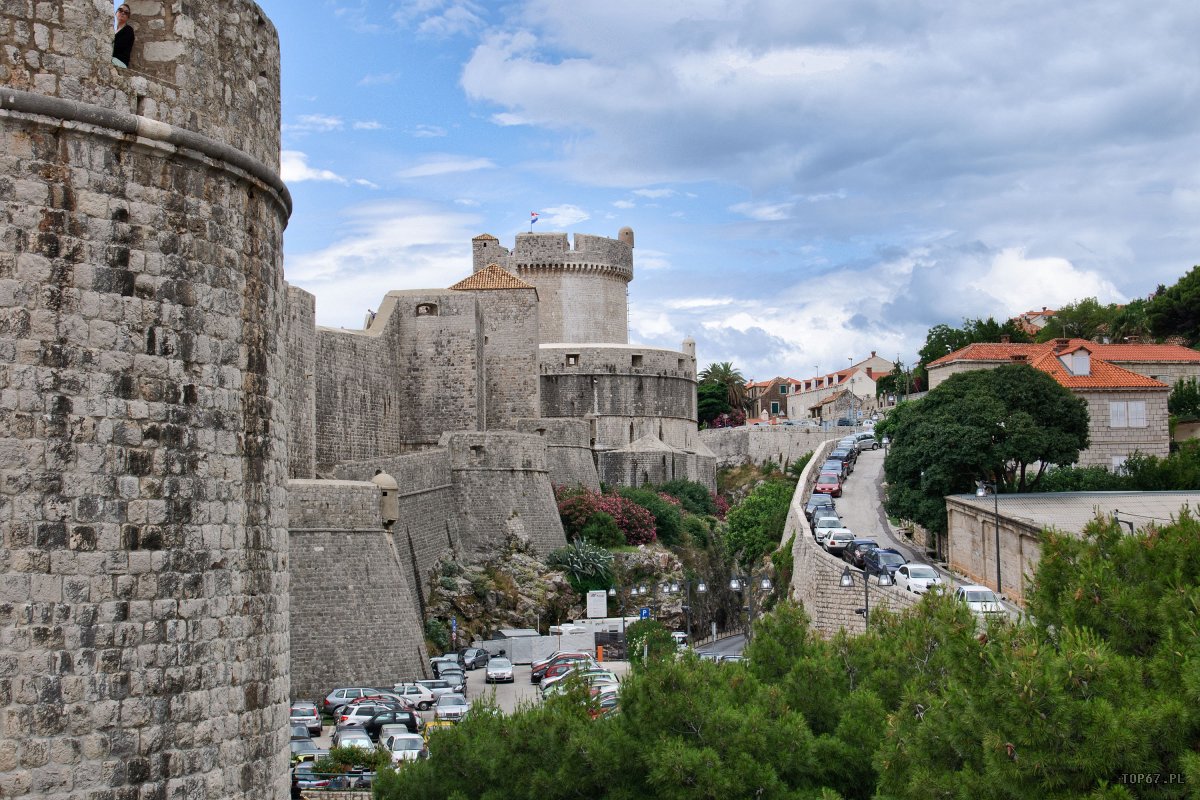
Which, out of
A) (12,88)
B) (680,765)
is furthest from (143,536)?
(680,765)

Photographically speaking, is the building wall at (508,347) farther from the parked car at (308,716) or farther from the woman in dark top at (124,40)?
the woman in dark top at (124,40)

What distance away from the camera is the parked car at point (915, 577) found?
2812 cm

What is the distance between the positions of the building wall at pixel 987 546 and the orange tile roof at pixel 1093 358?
11.6 meters

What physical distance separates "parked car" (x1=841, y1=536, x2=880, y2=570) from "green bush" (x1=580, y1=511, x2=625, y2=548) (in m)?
11.2

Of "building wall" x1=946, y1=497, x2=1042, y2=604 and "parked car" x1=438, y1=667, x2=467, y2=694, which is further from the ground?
"building wall" x1=946, y1=497, x2=1042, y2=604

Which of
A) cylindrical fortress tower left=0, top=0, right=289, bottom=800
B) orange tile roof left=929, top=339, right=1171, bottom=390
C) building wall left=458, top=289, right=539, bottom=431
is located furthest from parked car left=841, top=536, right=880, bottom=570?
cylindrical fortress tower left=0, top=0, right=289, bottom=800

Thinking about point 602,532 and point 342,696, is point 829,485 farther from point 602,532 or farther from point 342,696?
point 342,696

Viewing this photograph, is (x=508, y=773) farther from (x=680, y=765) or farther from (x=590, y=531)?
(x=590, y=531)

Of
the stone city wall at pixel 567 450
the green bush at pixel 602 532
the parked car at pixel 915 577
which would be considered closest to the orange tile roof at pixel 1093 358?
the stone city wall at pixel 567 450

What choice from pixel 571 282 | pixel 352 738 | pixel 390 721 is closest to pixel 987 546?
pixel 390 721

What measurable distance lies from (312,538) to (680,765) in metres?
16.0

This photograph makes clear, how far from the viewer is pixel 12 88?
5449 mm

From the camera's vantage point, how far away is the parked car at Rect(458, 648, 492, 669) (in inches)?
1279

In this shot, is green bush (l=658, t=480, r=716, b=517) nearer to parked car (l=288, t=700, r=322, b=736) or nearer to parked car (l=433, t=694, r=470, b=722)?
parked car (l=433, t=694, r=470, b=722)
